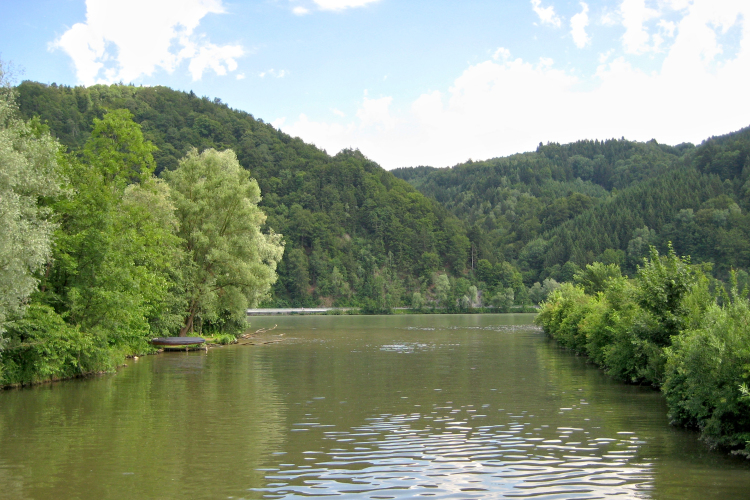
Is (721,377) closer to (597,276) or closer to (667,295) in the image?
(667,295)

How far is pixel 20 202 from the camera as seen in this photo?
26500 mm

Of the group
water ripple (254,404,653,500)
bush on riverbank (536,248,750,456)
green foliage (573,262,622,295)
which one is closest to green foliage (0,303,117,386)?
water ripple (254,404,653,500)

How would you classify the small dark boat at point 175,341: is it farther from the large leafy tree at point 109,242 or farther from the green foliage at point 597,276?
the green foliage at point 597,276

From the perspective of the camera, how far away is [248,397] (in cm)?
2609

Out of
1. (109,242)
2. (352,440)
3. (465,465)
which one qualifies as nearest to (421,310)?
(109,242)

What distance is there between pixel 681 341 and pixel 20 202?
2507 cm

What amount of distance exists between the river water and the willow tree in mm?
19147

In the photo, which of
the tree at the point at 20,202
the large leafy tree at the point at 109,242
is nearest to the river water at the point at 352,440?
the large leafy tree at the point at 109,242

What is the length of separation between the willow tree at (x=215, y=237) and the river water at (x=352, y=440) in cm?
1915

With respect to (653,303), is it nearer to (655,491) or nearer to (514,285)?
(655,491)

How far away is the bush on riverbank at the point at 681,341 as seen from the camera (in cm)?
1616

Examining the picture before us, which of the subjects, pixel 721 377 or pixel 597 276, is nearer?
pixel 721 377

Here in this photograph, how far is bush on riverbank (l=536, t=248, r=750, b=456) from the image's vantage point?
1616 cm

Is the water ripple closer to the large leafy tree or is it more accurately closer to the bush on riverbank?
the bush on riverbank
